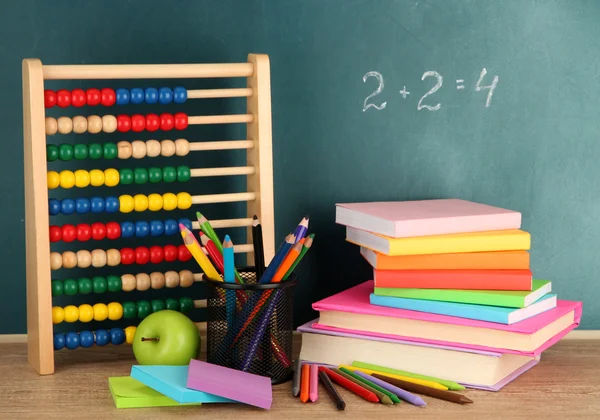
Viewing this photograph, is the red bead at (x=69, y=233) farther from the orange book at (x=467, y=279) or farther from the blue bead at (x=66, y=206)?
the orange book at (x=467, y=279)

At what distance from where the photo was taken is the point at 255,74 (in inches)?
54.7

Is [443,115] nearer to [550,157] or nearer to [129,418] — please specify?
[550,157]

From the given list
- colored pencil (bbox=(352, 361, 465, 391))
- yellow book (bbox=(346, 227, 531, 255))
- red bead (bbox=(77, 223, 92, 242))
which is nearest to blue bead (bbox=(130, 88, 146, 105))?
red bead (bbox=(77, 223, 92, 242))

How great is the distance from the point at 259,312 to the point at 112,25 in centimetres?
55

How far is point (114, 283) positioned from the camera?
137cm

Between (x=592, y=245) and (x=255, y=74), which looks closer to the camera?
(x=255, y=74)

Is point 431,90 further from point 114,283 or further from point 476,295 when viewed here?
point 114,283

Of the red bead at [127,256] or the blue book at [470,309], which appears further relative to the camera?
the red bead at [127,256]

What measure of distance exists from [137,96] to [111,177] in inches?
5.2

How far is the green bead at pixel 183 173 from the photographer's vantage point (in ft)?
4.53

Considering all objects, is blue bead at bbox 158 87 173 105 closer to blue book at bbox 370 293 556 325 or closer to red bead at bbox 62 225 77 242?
Answer: red bead at bbox 62 225 77 242

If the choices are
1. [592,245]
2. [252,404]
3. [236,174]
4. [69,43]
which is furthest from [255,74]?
[592,245]

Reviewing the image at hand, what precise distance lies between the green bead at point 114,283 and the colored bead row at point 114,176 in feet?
0.48

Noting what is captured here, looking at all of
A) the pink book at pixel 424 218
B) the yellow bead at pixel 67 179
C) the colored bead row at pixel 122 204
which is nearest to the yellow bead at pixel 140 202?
the colored bead row at pixel 122 204
